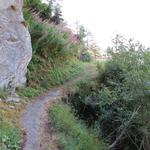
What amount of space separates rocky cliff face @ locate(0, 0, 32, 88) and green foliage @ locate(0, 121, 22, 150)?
2202 millimetres

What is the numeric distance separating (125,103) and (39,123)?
10.0 ft

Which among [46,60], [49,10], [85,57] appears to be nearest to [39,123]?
[46,60]

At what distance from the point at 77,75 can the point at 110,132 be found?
12.4ft

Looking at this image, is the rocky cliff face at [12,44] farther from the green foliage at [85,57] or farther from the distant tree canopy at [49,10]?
the green foliage at [85,57]

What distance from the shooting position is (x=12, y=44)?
9.51 metres

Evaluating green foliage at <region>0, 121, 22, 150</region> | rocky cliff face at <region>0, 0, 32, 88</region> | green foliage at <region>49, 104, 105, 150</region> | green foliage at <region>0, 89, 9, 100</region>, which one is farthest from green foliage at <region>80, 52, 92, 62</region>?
green foliage at <region>0, 121, 22, 150</region>

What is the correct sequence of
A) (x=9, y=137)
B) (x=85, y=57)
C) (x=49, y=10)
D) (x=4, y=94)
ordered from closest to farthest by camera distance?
(x=9, y=137), (x=4, y=94), (x=49, y=10), (x=85, y=57)

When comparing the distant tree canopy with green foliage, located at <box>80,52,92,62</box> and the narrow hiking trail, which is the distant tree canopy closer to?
green foliage, located at <box>80,52,92,62</box>

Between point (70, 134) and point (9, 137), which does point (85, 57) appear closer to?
point (70, 134)

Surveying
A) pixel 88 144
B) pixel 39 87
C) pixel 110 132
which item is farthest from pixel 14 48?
pixel 110 132

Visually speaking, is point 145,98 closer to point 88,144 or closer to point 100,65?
point 88,144

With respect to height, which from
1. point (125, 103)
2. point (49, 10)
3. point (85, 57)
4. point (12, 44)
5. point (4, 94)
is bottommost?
point (4, 94)

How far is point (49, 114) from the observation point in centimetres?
905

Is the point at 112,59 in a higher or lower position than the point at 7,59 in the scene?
higher
